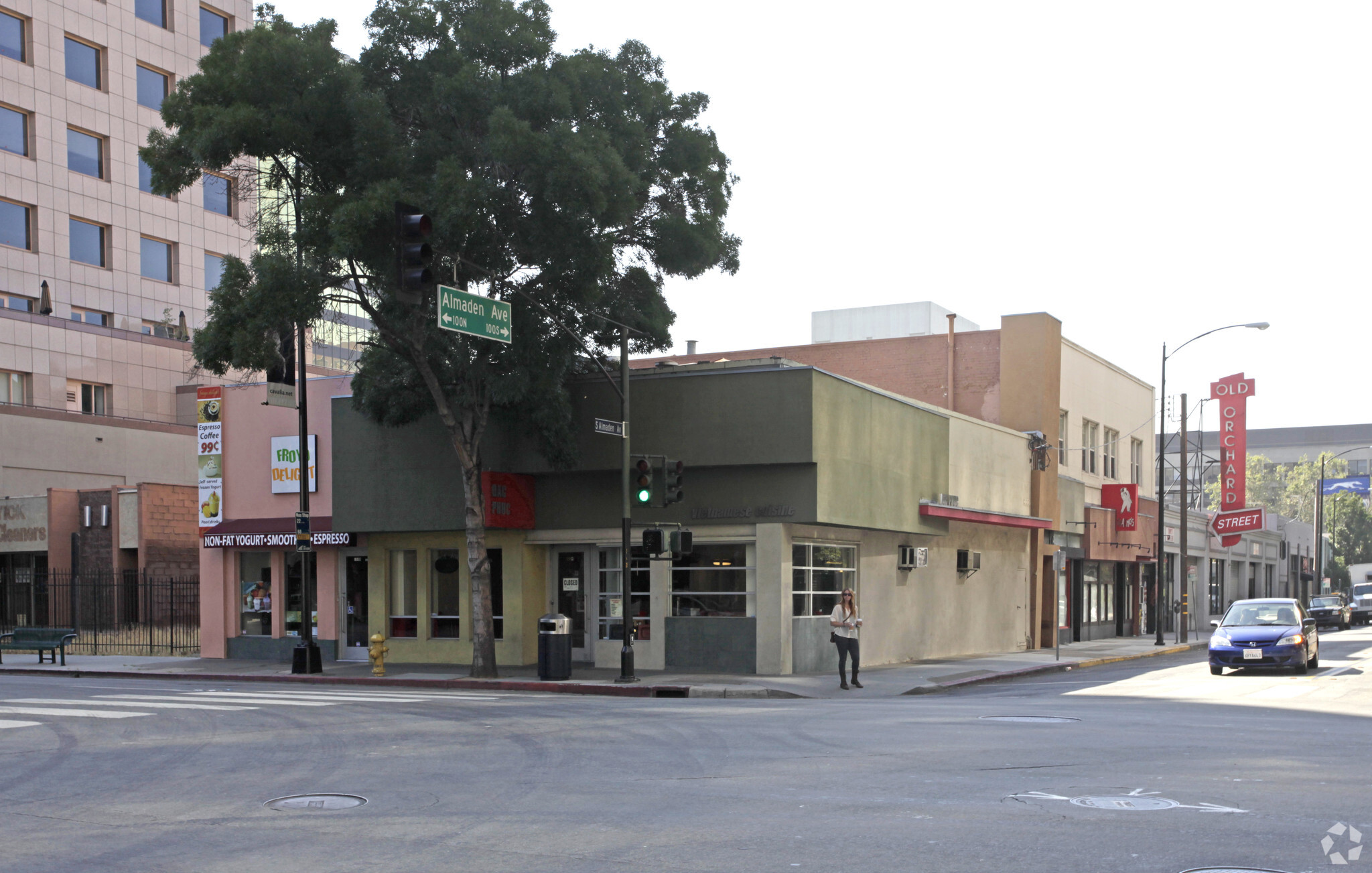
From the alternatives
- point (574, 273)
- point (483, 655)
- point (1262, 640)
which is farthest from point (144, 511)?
point (1262, 640)

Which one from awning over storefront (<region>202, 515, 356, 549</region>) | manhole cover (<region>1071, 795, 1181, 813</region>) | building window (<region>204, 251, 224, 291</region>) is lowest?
manhole cover (<region>1071, 795, 1181, 813</region>)

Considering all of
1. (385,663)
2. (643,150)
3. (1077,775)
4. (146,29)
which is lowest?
(385,663)

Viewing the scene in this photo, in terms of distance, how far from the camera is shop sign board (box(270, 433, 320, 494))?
28797mm

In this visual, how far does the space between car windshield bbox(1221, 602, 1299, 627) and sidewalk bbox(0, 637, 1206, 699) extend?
165 inches

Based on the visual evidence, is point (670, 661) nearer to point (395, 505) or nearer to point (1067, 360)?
point (395, 505)

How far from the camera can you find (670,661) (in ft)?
83.5

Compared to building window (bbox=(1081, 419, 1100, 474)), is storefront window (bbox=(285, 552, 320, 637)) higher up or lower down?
lower down

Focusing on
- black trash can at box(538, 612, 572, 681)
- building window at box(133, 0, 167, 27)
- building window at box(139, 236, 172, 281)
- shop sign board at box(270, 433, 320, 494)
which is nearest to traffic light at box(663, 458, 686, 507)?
black trash can at box(538, 612, 572, 681)

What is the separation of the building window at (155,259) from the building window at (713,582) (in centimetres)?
4092

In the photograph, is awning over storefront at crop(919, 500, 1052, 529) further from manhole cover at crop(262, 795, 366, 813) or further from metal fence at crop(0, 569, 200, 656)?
manhole cover at crop(262, 795, 366, 813)

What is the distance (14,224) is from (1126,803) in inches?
2105

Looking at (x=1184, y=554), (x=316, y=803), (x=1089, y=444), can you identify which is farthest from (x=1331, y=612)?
(x=316, y=803)

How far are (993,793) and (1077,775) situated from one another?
1.29m

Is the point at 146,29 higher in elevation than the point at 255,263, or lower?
higher
